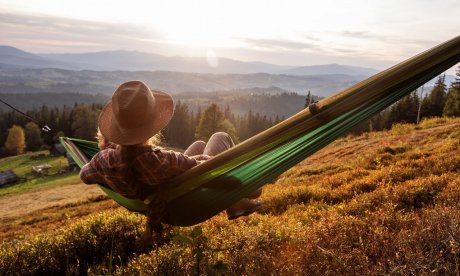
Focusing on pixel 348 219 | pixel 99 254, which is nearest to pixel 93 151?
pixel 99 254

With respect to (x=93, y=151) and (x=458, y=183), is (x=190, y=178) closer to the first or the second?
(x=93, y=151)

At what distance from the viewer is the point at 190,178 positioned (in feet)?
9.77

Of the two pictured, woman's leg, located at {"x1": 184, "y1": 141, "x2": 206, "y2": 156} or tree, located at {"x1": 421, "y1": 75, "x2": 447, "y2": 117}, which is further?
tree, located at {"x1": 421, "y1": 75, "x2": 447, "y2": 117}

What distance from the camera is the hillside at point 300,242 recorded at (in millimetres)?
2727

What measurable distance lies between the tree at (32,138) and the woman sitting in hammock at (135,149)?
316ft

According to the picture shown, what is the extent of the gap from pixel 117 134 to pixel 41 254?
200 cm

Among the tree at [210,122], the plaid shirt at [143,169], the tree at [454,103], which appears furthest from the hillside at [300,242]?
the tree at [210,122]

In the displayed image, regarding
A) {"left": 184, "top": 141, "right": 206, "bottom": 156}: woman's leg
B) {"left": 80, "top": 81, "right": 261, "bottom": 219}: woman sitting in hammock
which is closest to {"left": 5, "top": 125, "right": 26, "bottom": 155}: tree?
{"left": 184, "top": 141, "right": 206, "bottom": 156}: woman's leg

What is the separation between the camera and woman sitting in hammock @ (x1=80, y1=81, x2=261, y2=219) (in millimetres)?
3031

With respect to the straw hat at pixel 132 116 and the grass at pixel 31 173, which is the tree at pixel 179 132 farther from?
the straw hat at pixel 132 116

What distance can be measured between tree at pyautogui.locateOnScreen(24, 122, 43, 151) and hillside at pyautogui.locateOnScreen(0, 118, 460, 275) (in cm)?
9496

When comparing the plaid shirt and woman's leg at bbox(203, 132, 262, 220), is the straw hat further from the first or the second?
woman's leg at bbox(203, 132, 262, 220)

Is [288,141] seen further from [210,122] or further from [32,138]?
[32,138]

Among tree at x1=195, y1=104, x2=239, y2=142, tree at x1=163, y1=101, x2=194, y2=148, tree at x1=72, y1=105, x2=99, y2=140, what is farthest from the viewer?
tree at x1=72, y1=105, x2=99, y2=140
